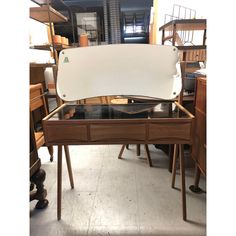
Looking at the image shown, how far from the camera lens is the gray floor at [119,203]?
1144mm

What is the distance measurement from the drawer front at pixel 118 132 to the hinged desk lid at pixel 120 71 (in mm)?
235

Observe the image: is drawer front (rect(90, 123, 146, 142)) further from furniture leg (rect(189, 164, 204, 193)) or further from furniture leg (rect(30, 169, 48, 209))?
furniture leg (rect(189, 164, 204, 193))

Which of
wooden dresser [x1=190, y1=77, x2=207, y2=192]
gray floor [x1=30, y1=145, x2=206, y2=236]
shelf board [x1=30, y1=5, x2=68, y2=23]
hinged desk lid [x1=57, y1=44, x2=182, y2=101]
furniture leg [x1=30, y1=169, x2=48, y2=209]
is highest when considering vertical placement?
shelf board [x1=30, y1=5, x2=68, y2=23]

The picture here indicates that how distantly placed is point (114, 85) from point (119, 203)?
74 cm

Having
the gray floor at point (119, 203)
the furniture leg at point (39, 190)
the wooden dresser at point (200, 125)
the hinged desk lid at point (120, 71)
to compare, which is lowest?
the gray floor at point (119, 203)

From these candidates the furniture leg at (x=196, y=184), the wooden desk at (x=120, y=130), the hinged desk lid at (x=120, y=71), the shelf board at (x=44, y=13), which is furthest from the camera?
the shelf board at (x=44, y=13)

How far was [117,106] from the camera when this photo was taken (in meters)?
1.26

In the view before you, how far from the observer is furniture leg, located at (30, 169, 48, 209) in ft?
4.13

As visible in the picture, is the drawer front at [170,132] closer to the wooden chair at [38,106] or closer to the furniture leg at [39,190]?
the furniture leg at [39,190]

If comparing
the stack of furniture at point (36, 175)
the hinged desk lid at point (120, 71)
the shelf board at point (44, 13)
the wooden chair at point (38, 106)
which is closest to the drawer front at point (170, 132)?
the hinged desk lid at point (120, 71)

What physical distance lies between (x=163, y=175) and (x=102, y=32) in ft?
10.5

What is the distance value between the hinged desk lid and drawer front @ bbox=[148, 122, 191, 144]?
216mm

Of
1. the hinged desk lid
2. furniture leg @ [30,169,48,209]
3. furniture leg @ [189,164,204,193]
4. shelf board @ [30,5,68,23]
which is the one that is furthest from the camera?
shelf board @ [30,5,68,23]

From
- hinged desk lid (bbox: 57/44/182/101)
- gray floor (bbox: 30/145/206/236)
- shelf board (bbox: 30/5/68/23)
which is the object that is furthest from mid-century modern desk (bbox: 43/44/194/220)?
shelf board (bbox: 30/5/68/23)
